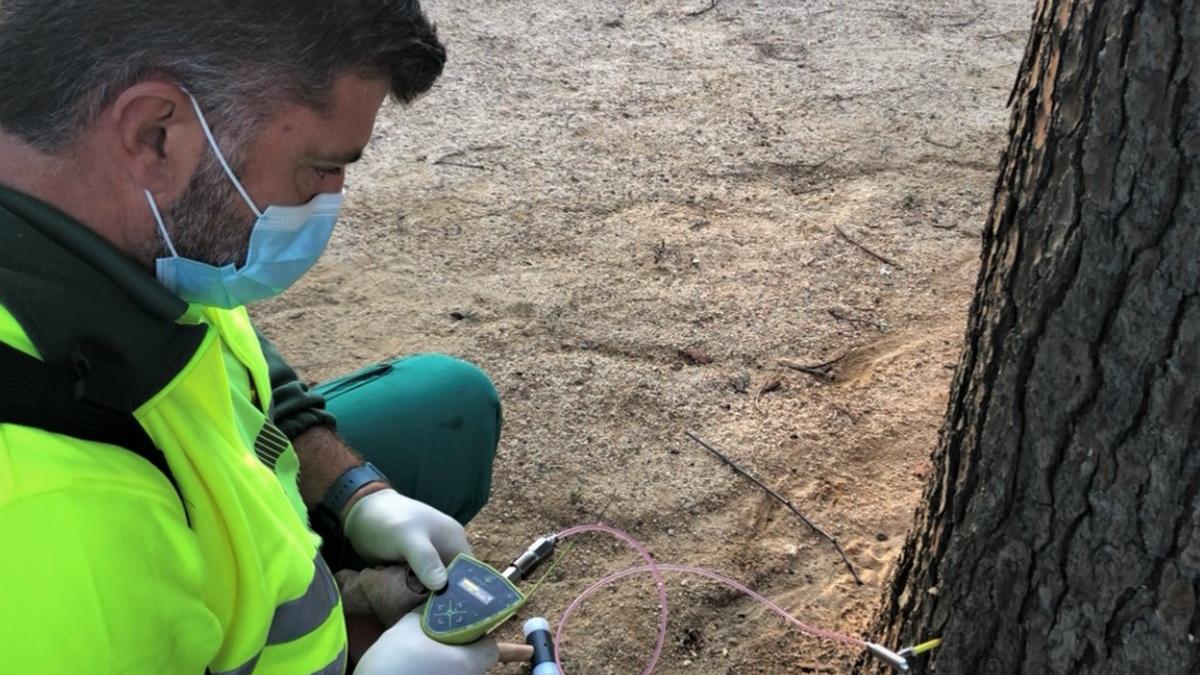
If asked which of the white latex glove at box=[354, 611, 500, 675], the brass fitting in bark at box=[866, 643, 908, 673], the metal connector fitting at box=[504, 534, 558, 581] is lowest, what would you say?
the metal connector fitting at box=[504, 534, 558, 581]

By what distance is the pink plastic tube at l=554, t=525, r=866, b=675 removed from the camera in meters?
2.35

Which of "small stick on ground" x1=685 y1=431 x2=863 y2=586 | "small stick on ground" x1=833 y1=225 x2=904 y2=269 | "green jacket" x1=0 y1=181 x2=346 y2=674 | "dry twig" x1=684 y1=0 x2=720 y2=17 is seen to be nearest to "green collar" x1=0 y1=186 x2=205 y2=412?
"green jacket" x1=0 y1=181 x2=346 y2=674

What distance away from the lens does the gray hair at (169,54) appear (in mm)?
1290

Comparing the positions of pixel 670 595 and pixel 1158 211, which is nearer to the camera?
pixel 1158 211

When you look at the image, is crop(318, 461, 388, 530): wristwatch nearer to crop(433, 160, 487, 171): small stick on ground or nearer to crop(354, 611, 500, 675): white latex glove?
crop(354, 611, 500, 675): white latex glove

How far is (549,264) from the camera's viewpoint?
11.6ft

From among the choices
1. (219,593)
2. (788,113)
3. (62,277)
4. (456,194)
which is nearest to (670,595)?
(219,593)

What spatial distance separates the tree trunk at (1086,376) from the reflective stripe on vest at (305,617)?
0.92 meters

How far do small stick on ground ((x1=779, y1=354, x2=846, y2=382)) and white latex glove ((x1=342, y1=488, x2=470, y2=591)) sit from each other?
133 centimetres

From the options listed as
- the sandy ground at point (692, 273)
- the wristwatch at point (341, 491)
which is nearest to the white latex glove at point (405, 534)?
the wristwatch at point (341, 491)

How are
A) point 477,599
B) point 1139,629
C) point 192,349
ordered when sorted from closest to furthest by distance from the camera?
point 192,349 → point 1139,629 → point 477,599

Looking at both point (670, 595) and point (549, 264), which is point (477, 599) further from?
point (549, 264)

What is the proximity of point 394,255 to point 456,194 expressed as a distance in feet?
1.27

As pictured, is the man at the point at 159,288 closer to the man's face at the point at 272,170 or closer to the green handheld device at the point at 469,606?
the man's face at the point at 272,170
